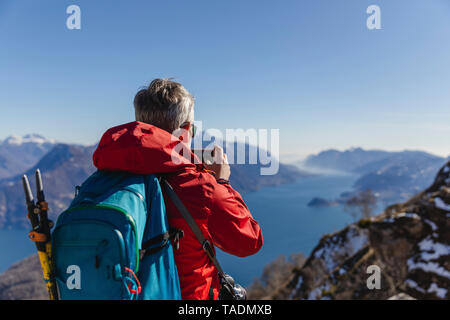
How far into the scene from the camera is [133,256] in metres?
1.31

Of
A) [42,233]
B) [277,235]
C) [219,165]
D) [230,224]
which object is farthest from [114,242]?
Result: [277,235]

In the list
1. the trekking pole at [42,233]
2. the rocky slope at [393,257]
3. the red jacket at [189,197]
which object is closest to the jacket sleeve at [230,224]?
the red jacket at [189,197]

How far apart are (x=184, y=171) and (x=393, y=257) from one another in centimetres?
2014

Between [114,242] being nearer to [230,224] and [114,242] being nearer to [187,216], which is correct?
[187,216]

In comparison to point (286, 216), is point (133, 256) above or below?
above

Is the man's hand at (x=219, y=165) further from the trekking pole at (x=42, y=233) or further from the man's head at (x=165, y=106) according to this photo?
the trekking pole at (x=42, y=233)

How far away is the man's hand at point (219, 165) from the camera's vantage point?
5.97 ft

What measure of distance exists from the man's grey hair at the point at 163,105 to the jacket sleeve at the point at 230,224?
22.3 inches

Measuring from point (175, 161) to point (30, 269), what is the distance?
113633mm

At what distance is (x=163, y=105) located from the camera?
1688 mm

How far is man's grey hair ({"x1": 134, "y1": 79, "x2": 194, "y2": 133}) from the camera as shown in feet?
5.55

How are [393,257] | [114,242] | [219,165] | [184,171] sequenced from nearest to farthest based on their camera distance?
[114,242]
[184,171]
[219,165]
[393,257]

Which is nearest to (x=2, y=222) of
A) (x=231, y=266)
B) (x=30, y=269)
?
(x=30, y=269)
